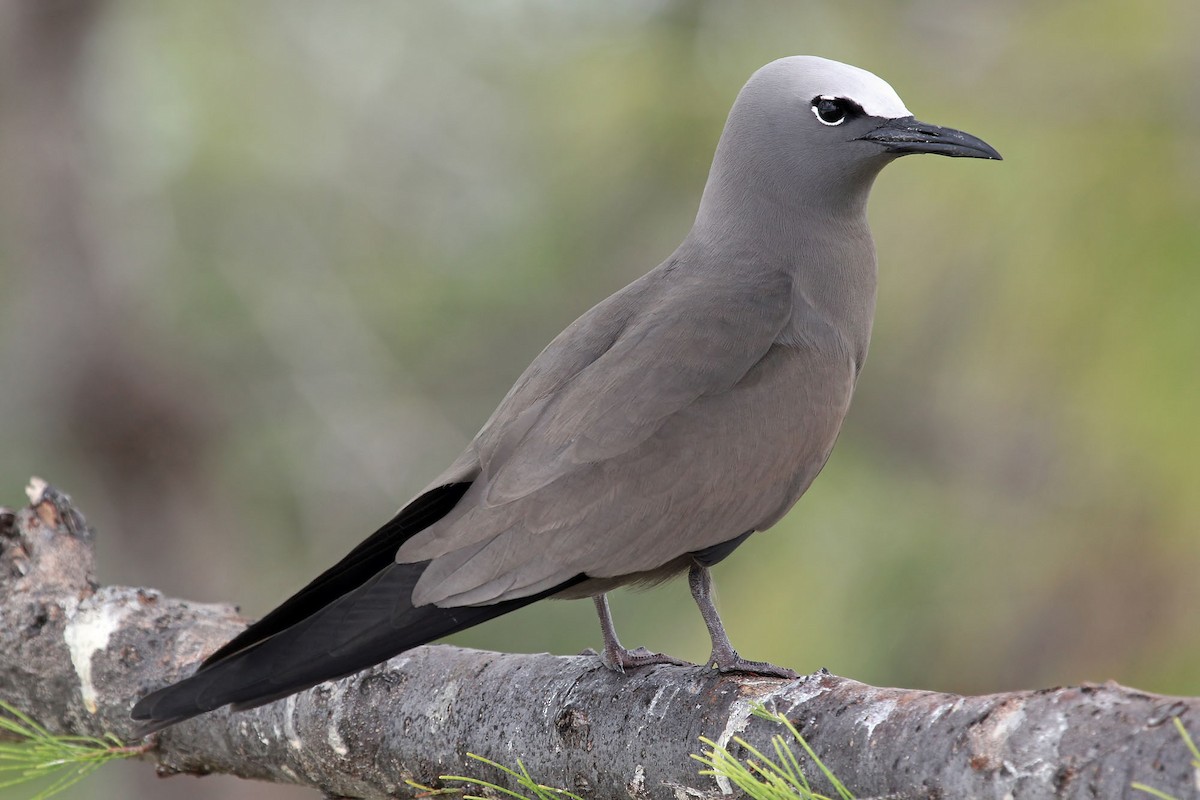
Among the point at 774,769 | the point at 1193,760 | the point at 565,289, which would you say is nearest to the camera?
the point at 1193,760

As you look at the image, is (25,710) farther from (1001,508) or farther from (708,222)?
(1001,508)

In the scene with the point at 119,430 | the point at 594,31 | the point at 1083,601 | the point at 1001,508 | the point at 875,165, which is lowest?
the point at 1083,601

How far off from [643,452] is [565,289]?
12.3 feet

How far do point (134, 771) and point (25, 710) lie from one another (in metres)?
2.58

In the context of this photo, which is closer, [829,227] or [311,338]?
[829,227]

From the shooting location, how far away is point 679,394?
2.46 m

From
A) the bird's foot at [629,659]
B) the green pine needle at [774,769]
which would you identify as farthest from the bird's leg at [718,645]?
the green pine needle at [774,769]

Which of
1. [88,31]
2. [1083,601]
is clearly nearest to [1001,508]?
[1083,601]

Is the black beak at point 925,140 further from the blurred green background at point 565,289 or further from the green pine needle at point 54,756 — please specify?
the green pine needle at point 54,756

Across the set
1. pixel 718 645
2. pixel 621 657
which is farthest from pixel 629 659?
pixel 718 645

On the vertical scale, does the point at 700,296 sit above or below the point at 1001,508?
above

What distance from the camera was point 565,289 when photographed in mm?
6094

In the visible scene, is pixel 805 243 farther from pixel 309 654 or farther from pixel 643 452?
pixel 309 654

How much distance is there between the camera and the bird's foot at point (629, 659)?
2.42 m
